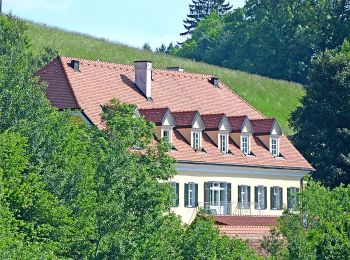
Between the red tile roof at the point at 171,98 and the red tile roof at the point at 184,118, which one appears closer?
the red tile roof at the point at 171,98

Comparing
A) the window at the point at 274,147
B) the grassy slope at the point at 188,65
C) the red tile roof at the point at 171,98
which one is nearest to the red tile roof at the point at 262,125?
the red tile roof at the point at 171,98

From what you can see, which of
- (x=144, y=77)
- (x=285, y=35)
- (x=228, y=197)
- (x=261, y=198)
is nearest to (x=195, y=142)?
(x=228, y=197)

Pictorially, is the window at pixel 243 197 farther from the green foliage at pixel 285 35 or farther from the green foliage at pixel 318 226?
the green foliage at pixel 285 35

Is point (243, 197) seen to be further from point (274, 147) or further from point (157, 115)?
point (157, 115)

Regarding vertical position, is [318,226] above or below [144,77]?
below

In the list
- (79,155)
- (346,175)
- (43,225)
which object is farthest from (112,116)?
(346,175)

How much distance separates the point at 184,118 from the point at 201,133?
1.29 m

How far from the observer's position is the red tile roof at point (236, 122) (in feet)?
267

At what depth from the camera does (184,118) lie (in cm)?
7856

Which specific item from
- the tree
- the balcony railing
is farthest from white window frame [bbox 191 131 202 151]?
the tree

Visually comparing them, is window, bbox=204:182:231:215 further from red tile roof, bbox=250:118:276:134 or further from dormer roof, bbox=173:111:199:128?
red tile roof, bbox=250:118:276:134

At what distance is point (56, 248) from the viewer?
170 ft

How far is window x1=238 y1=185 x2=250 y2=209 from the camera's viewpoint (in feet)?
264

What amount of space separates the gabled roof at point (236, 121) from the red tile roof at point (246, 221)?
23.2 feet
